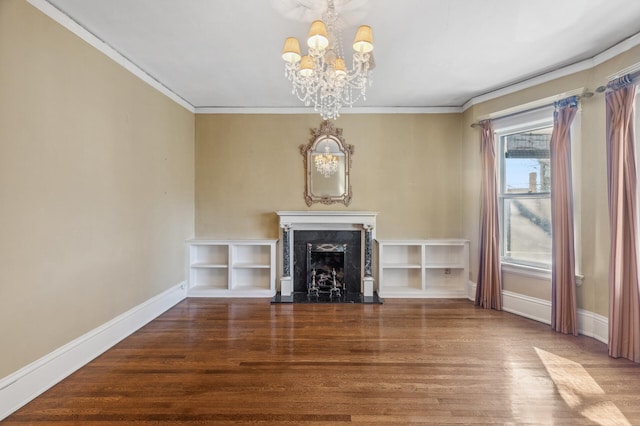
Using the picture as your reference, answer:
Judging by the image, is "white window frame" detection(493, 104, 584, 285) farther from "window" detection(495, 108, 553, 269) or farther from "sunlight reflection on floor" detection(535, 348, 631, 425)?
"sunlight reflection on floor" detection(535, 348, 631, 425)

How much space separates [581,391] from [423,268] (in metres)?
2.15

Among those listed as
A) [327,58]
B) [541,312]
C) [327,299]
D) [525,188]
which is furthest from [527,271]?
[327,58]

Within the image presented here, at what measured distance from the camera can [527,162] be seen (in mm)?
3441

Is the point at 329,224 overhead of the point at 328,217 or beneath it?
beneath

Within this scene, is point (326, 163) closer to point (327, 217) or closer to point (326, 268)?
point (327, 217)

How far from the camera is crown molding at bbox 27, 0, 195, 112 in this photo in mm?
2018

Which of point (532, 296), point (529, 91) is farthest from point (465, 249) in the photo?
point (529, 91)

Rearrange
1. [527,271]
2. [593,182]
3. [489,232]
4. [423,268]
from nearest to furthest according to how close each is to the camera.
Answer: [593,182] < [527,271] < [489,232] < [423,268]

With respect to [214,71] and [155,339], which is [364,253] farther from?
[214,71]

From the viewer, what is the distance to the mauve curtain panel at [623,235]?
2.37m

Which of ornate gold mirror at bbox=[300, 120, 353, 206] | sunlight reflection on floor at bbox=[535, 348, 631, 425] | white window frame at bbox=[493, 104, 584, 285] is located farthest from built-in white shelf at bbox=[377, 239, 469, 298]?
sunlight reflection on floor at bbox=[535, 348, 631, 425]

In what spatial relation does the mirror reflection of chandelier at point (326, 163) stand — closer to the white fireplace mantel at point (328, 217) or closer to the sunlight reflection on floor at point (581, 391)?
the white fireplace mantel at point (328, 217)

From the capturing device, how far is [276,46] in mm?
2580

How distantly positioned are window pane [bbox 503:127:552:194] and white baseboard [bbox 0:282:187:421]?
15.3 ft
